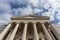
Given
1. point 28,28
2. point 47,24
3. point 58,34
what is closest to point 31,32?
point 28,28

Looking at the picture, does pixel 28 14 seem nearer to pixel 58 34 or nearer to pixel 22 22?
pixel 22 22

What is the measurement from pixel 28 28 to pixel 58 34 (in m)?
8.55

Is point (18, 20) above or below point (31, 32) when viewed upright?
above

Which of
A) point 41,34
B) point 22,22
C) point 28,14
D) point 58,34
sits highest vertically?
point 28,14

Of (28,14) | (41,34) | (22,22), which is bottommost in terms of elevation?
(41,34)

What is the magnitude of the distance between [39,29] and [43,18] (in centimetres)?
262

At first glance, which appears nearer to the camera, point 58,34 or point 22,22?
point 58,34

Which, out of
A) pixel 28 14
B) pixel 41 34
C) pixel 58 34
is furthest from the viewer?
pixel 28 14

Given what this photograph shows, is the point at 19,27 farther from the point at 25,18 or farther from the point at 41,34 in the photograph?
the point at 41,34

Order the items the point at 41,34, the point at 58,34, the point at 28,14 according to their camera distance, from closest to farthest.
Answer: the point at 58,34
the point at 41,34
the point at 28,14

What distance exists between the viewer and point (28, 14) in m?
40.8

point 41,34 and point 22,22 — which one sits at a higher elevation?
point 22,22

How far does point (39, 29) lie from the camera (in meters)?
38.8

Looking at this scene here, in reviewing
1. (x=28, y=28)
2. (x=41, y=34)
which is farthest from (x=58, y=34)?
(x=28, y=28)
